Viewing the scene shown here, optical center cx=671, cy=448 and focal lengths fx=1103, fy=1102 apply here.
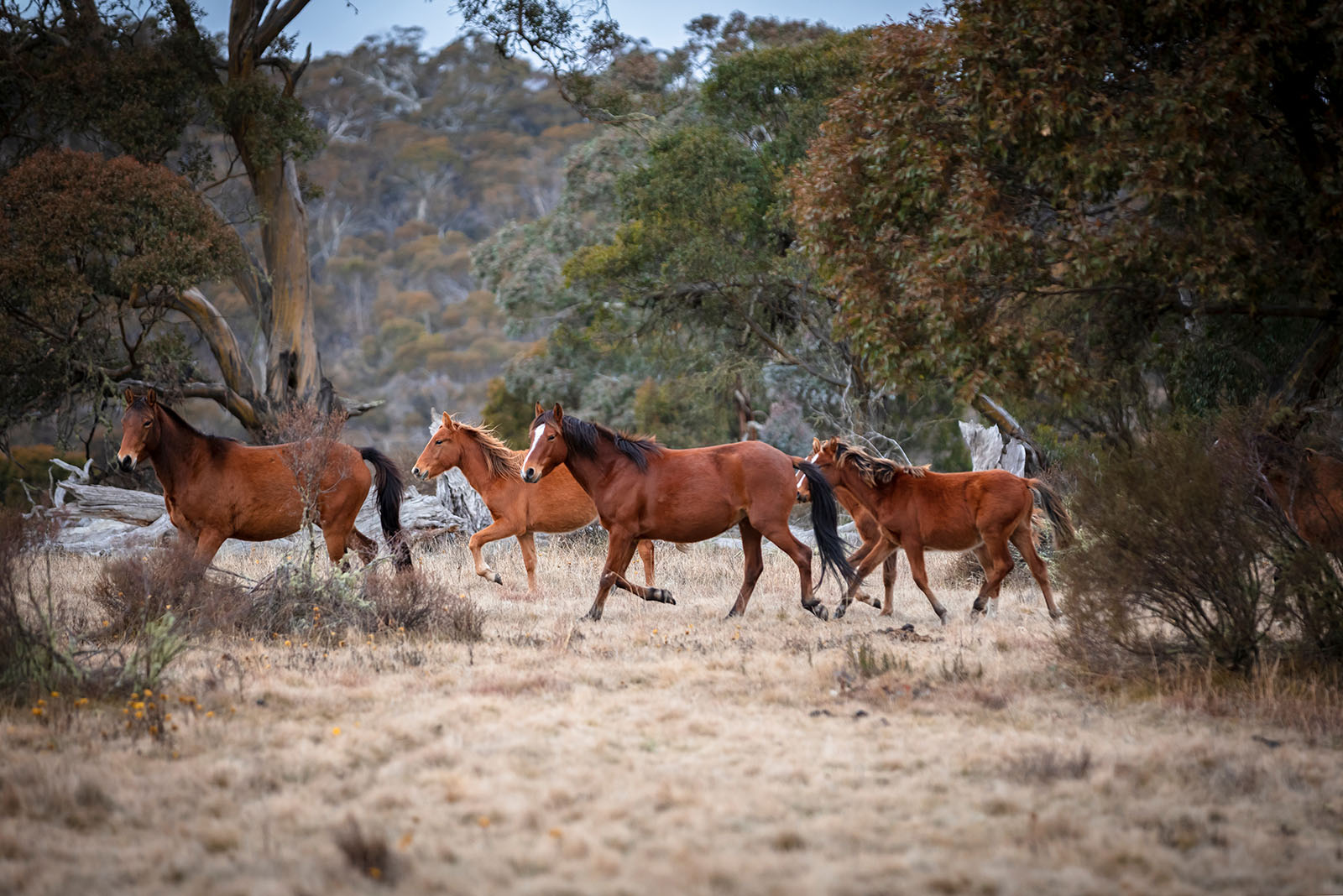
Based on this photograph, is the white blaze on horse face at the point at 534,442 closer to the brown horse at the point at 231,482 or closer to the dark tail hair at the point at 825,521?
the brown horse at the point at 231,482

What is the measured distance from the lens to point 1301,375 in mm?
10633

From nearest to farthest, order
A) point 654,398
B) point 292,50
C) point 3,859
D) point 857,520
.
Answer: point 3,859, point 857,520, point 292,50, point 654,398

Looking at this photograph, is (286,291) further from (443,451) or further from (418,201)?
(418,201)

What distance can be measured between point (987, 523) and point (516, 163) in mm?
53977

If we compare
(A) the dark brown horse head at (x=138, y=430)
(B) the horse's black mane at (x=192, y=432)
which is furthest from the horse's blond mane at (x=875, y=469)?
(A) the dark brown horse head at (x=138, y=430)

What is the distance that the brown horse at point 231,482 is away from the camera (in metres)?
10.5

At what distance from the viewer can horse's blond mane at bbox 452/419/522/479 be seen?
12375 mm

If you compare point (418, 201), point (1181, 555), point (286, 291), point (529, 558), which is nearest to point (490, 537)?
point (529, 558)

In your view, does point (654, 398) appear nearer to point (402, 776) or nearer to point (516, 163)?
point (402, 776)

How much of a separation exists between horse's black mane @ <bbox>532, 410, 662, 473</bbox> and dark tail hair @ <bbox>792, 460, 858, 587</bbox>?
147 centimetres

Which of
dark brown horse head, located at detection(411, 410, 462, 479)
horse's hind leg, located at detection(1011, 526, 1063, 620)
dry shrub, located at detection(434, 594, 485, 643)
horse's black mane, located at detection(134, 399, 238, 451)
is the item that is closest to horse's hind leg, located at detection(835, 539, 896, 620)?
horse's hind leg, located at detection(1011, 526, 1063, 620)

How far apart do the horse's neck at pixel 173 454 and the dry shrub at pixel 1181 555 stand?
812 centimetres

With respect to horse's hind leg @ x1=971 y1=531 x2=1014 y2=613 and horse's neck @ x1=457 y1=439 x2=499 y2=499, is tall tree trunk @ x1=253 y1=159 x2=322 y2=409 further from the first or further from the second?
horse's hind leg @ x1=971 y1=531 x2=1014 y2=613

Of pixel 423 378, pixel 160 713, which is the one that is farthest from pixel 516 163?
pixel 160 713
